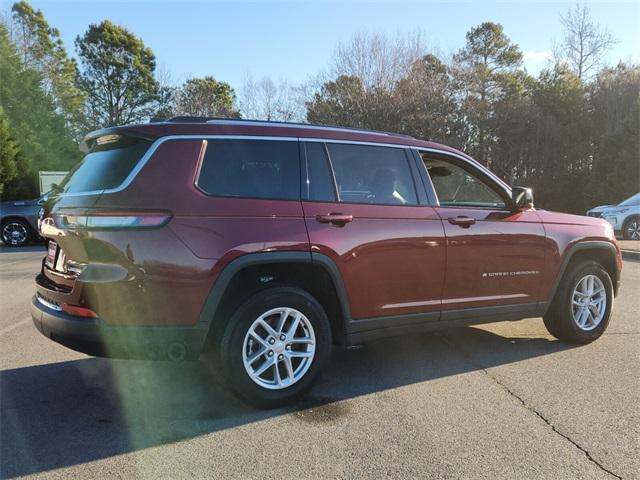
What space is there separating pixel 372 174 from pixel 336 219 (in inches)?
25.4

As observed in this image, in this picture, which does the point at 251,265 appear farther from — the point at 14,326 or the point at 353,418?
the point at 14,326

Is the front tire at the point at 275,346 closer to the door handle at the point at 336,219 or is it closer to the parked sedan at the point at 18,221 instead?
the door handle at the point at 336,219

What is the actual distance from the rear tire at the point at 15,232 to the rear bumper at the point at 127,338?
1260 cm

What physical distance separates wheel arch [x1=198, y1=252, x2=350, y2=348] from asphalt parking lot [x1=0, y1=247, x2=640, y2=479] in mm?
601

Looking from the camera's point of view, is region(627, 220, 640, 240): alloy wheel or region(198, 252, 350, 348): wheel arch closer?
region(198, 252, 350, 348): wheel arch

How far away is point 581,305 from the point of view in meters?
5.32

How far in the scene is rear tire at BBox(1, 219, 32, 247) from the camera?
14344 millimetres

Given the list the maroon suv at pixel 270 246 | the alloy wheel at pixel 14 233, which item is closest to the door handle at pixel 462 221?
the maroon suv at pixel 270 246

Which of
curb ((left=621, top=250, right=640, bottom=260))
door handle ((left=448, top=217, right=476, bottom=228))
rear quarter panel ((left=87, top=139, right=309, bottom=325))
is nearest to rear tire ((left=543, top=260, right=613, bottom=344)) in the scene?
door handle ((left=448, top=217, right=476, bottom=228))

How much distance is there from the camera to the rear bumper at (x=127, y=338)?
10.9 ft

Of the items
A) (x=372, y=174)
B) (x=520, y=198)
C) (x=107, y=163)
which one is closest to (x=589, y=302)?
(x=520, y=198)

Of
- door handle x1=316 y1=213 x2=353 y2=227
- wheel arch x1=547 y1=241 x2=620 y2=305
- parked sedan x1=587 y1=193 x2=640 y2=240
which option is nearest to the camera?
door handle x1=316 y1=213 x2=353 y2=227

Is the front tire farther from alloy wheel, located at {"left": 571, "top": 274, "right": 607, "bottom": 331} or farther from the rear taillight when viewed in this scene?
alloy wheel, located at {"left": 571, "top": 274, "right": 607, "bottom": 331}

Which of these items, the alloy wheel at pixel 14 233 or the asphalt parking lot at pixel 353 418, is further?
the alloy wheel at pixel 14 233
